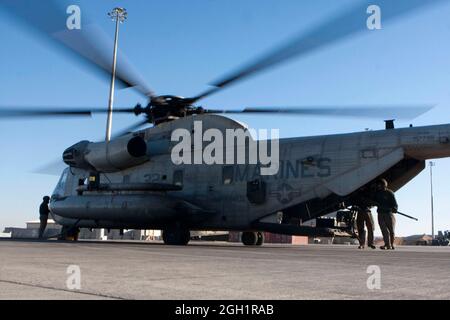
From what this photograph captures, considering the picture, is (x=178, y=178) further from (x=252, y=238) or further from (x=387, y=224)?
(x=387, y=224)

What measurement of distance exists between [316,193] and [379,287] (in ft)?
35.4

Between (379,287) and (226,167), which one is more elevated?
(226,167)

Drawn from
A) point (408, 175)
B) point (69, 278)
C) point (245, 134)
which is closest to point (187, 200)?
point (245, 134)

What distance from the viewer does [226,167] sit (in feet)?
58.2

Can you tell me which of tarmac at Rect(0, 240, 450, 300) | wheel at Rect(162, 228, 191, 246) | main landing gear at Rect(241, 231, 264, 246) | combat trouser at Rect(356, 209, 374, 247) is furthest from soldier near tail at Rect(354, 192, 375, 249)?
tarmac at Rect(0, 240, 450, 300)

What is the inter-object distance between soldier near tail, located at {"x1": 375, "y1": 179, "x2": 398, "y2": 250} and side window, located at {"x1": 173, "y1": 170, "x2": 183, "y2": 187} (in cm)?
727

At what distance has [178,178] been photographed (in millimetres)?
18750

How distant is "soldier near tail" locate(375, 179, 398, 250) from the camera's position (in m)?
15.0

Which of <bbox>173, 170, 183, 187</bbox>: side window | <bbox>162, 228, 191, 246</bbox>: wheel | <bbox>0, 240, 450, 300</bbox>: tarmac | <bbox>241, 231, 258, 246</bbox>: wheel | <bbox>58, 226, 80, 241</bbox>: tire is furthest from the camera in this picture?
<bbox>58, 226, 80, 241</bbox>: tire

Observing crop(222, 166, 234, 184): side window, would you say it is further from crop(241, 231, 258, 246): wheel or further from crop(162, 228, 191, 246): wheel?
crop(241, 231, 258, 246): wheel

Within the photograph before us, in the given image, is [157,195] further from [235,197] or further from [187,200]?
[235,197]

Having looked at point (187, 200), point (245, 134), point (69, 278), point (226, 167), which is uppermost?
point (245, 134)

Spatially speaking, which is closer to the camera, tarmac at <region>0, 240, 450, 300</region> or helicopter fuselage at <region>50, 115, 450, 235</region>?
tarmac at <region>0, 240, 450, 300</region>

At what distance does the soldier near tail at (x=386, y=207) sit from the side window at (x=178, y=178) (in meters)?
7.27
